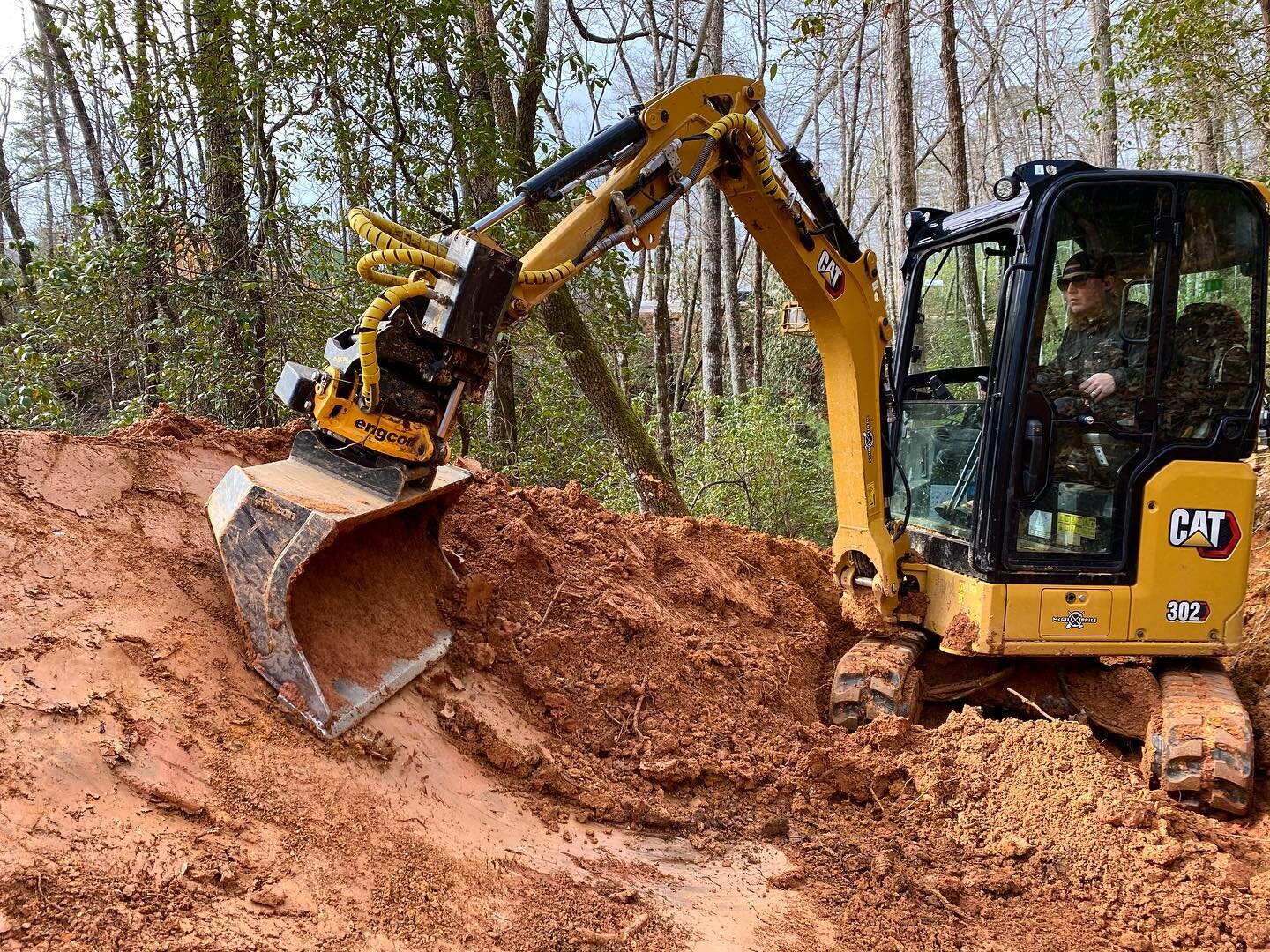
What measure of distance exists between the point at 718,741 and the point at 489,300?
2169mm

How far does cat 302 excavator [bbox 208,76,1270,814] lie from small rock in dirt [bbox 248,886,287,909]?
0.67m

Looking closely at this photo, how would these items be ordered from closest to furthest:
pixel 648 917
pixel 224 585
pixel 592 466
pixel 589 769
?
pixel 648 917 < pixel 224 585 < pixel 589 769 < pixel 592 466

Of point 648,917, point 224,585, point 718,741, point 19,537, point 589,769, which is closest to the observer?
point 648,917

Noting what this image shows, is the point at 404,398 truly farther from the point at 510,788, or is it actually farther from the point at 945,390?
the point at 945,390

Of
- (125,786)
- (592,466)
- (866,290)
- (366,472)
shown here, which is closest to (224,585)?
(366,472)

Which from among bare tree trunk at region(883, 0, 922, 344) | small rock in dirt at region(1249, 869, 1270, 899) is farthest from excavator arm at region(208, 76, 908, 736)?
bare tree trunk at region(883, 0, 922, 344)

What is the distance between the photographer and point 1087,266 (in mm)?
4148

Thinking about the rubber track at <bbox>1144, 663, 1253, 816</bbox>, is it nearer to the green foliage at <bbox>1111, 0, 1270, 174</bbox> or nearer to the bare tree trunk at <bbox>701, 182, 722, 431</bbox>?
the green foliage at <bbox>1111, 0, 1270, 174</bbox>

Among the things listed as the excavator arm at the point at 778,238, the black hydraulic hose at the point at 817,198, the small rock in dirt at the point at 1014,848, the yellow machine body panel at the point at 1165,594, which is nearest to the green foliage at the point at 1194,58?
the black hydraulic hose at the point at 817,198

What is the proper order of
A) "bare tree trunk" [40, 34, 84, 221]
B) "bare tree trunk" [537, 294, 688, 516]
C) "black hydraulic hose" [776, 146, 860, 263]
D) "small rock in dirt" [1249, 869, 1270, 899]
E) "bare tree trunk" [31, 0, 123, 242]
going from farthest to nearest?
"bare tree trunk" [40, 34, 84, 221], "bare tree trunk" [537, 294, 688, 516], "bare tree trunk" [31, 0, 123, 242], "black hydraulic hose" [776, 146, 860, 263], "small rock in dirt" [1249, 869, 1270, 899]

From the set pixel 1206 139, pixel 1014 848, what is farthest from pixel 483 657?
pixel 1206 139

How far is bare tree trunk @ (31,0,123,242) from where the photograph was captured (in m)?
6.34

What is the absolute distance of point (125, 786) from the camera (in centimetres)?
227

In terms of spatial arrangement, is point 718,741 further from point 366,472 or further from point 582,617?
point 366,472
